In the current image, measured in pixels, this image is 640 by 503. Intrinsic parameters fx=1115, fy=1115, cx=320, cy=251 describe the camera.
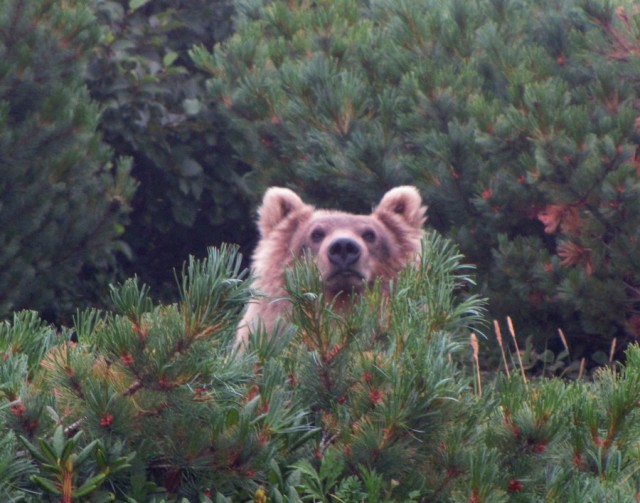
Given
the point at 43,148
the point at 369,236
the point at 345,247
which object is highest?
the point at 43,148

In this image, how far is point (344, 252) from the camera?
21.7ft

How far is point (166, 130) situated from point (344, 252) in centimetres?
344

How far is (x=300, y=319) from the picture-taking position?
9.88ft

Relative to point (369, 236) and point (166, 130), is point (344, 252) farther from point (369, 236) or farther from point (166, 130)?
point (166, 130)

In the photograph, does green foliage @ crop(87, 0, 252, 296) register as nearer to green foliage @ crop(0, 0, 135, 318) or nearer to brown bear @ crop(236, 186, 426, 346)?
green foliage @ crop(0, 0, 135, 318)

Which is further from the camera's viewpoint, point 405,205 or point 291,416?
point 405,205

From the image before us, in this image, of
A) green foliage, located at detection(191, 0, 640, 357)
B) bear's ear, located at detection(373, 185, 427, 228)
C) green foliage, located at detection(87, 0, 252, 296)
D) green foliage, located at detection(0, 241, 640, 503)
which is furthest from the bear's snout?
green foliage, located at detection(0, 241, 640, 503)

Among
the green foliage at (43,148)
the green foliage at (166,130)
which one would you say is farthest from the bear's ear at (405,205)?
the green foliage at (166,130)

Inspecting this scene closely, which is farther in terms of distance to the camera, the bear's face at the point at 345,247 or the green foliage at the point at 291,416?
the bear's face at the point at 345,247

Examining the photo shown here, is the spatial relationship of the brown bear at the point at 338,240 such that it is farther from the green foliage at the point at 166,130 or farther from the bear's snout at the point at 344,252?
the green foliage at the point at 166,130

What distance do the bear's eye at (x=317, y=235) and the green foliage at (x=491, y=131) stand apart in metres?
0.62

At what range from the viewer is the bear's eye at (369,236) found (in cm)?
695

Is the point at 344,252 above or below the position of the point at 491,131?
below

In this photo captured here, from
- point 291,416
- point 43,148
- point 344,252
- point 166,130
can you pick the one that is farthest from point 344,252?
point 291,416
